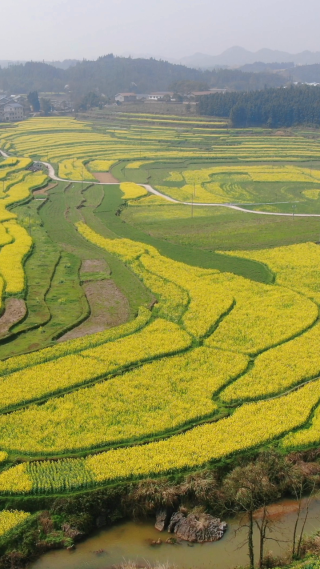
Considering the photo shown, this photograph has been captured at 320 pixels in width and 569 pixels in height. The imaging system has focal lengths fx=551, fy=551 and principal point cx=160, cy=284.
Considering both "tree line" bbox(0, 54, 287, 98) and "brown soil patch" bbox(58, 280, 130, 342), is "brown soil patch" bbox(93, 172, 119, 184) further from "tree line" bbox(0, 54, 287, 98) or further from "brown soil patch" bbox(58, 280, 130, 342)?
"tree line" bbox(0, 54, 287, 98)

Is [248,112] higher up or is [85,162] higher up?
[248,112]

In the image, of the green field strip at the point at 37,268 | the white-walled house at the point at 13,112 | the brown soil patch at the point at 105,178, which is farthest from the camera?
the white-walled house at the point at 13,112

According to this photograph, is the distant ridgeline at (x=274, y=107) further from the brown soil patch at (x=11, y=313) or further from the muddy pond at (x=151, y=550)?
the muddy pond at (x=151, y=550)

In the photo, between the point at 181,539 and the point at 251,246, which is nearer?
the point at 181,539

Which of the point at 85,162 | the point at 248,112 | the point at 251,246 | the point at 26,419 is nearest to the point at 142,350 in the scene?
the point at 26,419

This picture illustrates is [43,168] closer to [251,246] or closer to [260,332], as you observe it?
[251,246]

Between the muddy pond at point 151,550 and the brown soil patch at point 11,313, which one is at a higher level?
the brown soil patch at point 11,313

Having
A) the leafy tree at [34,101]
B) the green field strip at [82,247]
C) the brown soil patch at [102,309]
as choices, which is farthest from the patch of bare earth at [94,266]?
the leafy tree at [34,101]
